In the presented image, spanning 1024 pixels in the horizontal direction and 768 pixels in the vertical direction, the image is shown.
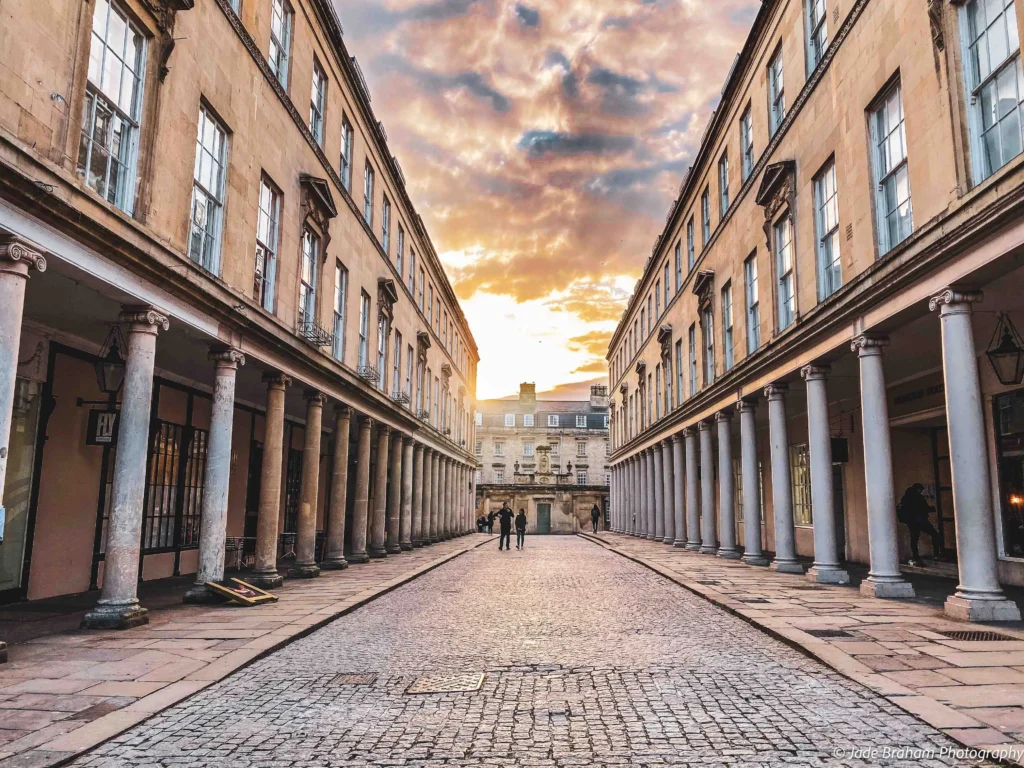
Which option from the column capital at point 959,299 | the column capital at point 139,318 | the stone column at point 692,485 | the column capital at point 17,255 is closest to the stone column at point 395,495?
the stone column at point 692,485

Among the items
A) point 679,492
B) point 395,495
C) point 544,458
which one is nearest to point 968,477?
point 395,495

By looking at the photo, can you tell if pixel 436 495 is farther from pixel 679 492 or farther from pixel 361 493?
pixel 361 493

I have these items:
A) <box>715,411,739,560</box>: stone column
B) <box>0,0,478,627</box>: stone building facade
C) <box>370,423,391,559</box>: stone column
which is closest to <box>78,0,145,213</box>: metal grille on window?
<box>0,0,478,627</box>: stone building facade

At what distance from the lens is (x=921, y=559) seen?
58.3ft

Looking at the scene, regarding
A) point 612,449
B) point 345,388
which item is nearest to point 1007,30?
point 345,388

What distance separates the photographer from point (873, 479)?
1255 cm

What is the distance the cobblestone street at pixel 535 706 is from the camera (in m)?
4.80

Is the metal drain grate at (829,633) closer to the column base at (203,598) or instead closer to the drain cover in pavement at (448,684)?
the drain cover in pavement at (448,684)

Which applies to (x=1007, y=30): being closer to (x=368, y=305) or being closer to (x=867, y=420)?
(x=867, y=420)

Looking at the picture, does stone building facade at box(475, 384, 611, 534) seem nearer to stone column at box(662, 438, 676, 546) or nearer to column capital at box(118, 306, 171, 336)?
stone column at box(662, 438, 676, 546)

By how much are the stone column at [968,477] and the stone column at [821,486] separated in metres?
4.62

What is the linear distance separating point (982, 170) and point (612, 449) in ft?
150

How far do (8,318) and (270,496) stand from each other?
7.55 metres

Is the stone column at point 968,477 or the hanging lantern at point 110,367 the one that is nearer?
the stone column at point 968,477
